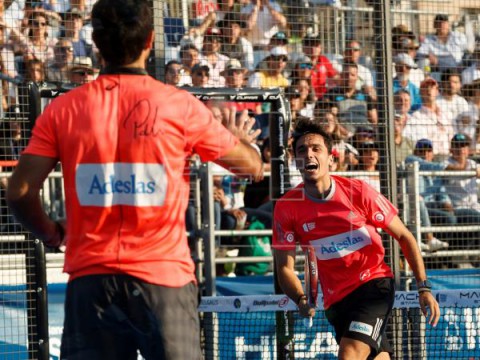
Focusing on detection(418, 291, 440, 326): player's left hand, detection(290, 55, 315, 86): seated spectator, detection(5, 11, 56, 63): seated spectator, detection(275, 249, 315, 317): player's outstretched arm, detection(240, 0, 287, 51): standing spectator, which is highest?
detection(240, 0, 287, 51): standing spectator

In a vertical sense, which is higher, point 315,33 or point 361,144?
point 315,33

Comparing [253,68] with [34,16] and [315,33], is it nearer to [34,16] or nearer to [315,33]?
[315,33]

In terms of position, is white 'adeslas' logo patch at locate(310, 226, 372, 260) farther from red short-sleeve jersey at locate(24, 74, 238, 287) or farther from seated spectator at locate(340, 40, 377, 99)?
red short-sleeve jersey at locate(24, 74, 238, 287)

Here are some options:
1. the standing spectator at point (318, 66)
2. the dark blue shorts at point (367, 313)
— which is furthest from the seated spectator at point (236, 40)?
the dark blue shorts at point (367, 313)

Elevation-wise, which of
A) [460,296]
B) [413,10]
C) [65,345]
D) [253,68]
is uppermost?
[413,10]

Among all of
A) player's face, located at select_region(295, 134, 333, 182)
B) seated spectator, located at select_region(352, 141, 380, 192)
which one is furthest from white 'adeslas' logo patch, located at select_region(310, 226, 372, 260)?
seated spectator, located at select_region(352, 141, 380, 192)

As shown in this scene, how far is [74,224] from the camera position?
3.70 m

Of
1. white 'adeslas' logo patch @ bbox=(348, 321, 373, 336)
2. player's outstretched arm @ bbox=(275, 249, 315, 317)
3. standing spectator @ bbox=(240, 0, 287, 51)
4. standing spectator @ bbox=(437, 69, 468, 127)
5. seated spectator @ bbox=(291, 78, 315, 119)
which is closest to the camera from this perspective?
player's outstretched arm @ bbox=(275, 249, 315, 317)

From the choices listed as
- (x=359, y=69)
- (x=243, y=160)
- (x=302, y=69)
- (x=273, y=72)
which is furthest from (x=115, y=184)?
(x=302, y=69)

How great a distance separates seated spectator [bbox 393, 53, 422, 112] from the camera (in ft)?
34.2

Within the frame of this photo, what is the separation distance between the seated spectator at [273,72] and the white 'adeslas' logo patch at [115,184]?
581cm

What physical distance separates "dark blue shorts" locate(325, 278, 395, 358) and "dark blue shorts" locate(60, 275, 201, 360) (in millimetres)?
2727

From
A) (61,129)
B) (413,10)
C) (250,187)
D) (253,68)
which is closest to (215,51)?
(253,68)

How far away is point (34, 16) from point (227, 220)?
280 cm
